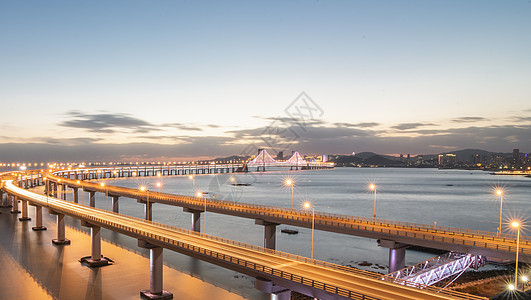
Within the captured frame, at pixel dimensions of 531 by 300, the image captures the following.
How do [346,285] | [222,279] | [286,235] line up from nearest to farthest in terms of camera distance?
[346,285]
[222,279]
[286,235]

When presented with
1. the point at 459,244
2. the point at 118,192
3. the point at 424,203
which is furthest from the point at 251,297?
the point at 424,203

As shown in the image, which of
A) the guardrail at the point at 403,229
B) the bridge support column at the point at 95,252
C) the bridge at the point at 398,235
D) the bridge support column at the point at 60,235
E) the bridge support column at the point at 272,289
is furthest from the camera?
the bridge support column at the point at 60,235

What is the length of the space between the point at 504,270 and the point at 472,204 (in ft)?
289

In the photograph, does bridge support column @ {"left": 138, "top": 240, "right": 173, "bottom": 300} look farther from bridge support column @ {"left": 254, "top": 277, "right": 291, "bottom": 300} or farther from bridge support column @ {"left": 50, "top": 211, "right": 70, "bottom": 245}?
bridge support column @ {"left": 50, "top": 211, "right": 70, "bottom": 245}

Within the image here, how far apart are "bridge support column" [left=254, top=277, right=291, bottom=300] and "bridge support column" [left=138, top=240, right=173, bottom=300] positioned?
505 inches

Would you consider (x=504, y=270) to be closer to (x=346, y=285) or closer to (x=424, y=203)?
(x=346, y=285)

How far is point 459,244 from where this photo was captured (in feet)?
109

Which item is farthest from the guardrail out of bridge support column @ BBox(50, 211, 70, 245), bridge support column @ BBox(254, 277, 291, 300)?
bridge support column @ BBox(50, 211, 70, 245)

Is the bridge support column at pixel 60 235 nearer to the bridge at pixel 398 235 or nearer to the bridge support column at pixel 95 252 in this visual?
the bridge support column at pixel 95 252

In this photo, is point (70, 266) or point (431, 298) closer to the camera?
point (431, 298)

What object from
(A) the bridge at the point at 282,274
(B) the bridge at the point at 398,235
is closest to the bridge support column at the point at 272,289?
(A) the bridge at the point at 282,274

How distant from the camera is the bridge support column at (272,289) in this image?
25.2 meters

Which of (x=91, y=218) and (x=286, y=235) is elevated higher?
(x=91, y=218)

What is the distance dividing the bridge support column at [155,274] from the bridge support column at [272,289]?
12.8 meters
